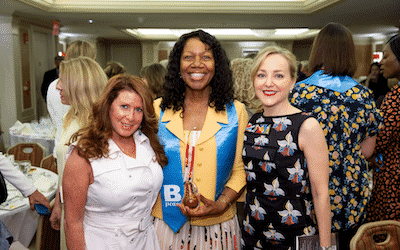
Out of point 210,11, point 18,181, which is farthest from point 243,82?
point 210,11

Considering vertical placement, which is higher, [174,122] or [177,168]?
[174,122]

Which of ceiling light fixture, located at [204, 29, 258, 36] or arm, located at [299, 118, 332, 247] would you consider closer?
arm, located at [299, 118, 332, 247]

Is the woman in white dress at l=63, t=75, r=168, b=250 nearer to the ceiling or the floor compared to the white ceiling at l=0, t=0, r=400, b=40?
nearer to the floor

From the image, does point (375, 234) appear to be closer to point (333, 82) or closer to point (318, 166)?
point (318, 166)

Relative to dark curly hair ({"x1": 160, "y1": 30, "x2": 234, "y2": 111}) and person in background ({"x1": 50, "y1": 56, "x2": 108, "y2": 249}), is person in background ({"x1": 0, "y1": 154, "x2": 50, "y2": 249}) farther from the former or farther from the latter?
dark curly hair ({"x1": 160, "y1": 30, "x2": 234, "y2": 111})

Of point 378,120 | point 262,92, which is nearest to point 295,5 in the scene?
point 378,120

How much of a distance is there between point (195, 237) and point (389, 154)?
126 centimetres

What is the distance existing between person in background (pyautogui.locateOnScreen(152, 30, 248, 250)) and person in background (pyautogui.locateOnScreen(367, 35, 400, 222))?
910 millimetres

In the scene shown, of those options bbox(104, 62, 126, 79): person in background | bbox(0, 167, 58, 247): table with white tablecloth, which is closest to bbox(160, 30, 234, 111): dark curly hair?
bbox(0, 167, 58, 247): table with white tablecloth

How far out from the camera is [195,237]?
5.17 feet

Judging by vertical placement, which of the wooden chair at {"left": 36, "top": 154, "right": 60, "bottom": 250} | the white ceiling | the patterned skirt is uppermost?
the white ceiling

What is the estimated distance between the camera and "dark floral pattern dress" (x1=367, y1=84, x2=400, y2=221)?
6.37 feet

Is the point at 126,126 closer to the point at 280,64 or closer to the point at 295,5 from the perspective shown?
the point at 280,64

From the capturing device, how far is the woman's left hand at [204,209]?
1434mm
